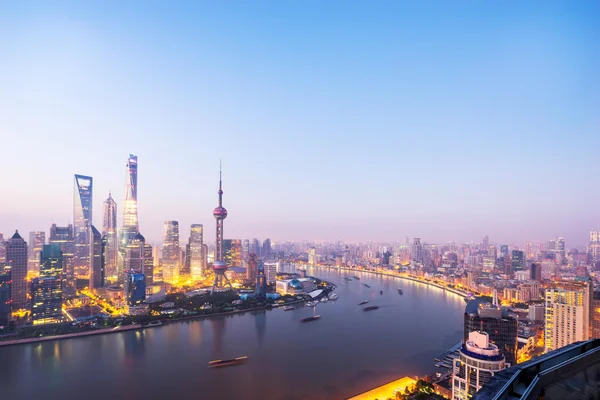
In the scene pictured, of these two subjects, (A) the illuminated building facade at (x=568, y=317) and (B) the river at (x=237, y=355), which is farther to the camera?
(A) the illuminated building facade at (x=568, y=317)

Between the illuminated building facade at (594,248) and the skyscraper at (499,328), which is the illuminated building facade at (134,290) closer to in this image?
the skyscraper at (499,328)

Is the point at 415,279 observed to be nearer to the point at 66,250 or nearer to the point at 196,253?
the point at 196,253

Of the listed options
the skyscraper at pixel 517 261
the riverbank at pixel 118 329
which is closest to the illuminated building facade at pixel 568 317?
the riverbank at pixel 118 329

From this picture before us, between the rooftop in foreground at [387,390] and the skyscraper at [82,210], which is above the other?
the skyscraper at [82,210]

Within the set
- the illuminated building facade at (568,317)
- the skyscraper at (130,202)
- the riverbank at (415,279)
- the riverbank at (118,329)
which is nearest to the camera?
the illuminated building facade at (568,317)

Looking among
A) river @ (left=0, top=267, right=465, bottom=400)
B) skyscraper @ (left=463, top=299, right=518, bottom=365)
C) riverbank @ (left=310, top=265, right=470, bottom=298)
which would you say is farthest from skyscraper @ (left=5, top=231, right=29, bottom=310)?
riverbank @ (left=310, top=265, right=470, bottom=298)

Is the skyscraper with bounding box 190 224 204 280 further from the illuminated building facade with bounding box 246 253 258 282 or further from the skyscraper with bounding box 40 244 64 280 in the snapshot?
the skyscraper with bounding box 40 244 64 280
